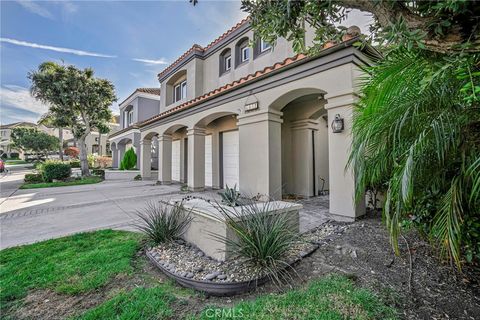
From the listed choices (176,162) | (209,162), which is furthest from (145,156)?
(209,162)

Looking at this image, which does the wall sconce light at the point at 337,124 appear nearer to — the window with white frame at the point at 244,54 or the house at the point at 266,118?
the house at the point at 266,118

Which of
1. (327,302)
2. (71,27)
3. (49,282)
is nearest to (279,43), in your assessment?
(71,27)

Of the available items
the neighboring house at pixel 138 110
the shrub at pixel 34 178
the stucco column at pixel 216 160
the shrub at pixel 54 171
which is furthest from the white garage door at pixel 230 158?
the shrub at pixel 34 178

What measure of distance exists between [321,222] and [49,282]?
16.1ft

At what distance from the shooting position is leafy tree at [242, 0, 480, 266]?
171 centimetres

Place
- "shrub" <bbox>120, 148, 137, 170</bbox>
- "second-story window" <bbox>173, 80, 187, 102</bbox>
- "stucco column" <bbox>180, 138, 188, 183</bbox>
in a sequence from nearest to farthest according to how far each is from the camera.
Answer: "stucco column" <bbox>180, 138, 188, 183</bbox> < "second-story window" <bbox>173, 80, 187, 102</bbox> < "shrub" <bbox>120, 148, 137, 170</bbox>

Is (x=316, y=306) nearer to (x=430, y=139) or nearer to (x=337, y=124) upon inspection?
(x=430, y=139)

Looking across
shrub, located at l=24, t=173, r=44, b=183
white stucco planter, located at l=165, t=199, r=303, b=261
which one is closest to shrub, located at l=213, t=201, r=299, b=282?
white stucco planter, located at l=165, t=199, r=303, b=261

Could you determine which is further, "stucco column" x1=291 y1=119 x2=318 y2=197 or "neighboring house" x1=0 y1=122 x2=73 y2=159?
"neighboring house" x1=0 y1=122 x2=73 y2=159

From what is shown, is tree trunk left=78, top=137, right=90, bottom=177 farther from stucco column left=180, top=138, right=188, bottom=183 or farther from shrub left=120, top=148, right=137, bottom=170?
stucco column left=180, top=138, right=188, bottom=183

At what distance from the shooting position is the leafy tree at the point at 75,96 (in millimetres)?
14805

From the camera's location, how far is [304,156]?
8297mm

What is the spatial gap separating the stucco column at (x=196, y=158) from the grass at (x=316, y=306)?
797 cm

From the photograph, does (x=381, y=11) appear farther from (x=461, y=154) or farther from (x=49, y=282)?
(x=49, y=282)
